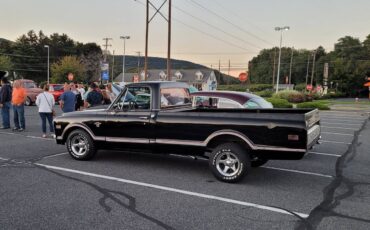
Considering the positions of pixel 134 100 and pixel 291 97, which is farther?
pixel 291 97

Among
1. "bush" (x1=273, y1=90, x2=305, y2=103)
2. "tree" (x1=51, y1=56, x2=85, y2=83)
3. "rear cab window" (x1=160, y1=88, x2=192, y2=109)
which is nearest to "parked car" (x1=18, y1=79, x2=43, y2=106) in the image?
"rear cab window" (x1=160, y1=88, x2=192, y2=109)

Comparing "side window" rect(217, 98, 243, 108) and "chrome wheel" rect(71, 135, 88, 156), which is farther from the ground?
"side window" rect(217, 98, 243, 108)

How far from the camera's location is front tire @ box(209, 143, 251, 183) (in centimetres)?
611

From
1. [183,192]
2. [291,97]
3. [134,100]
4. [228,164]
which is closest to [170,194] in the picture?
[183,192]

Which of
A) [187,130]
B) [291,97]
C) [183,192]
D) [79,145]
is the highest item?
[187,130]

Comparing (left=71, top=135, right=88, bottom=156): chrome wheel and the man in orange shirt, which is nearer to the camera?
(left=71, top=135, right=88, bottom=156): chrome wheel

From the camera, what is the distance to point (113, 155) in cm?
850

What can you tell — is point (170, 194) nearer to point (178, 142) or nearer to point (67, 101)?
point (178, 142)

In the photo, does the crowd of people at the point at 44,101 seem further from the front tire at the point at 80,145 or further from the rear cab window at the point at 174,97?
the rear cab window at the point at 174,97

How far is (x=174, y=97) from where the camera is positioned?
24.2ft

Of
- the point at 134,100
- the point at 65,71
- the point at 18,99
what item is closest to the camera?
the point at 134,100

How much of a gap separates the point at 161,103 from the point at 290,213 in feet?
10.6

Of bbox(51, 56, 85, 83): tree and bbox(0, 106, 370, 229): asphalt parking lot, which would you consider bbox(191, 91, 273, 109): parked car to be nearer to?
bbox(0, 106, 370, 229): asphalt parking lot

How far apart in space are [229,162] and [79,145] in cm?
348
